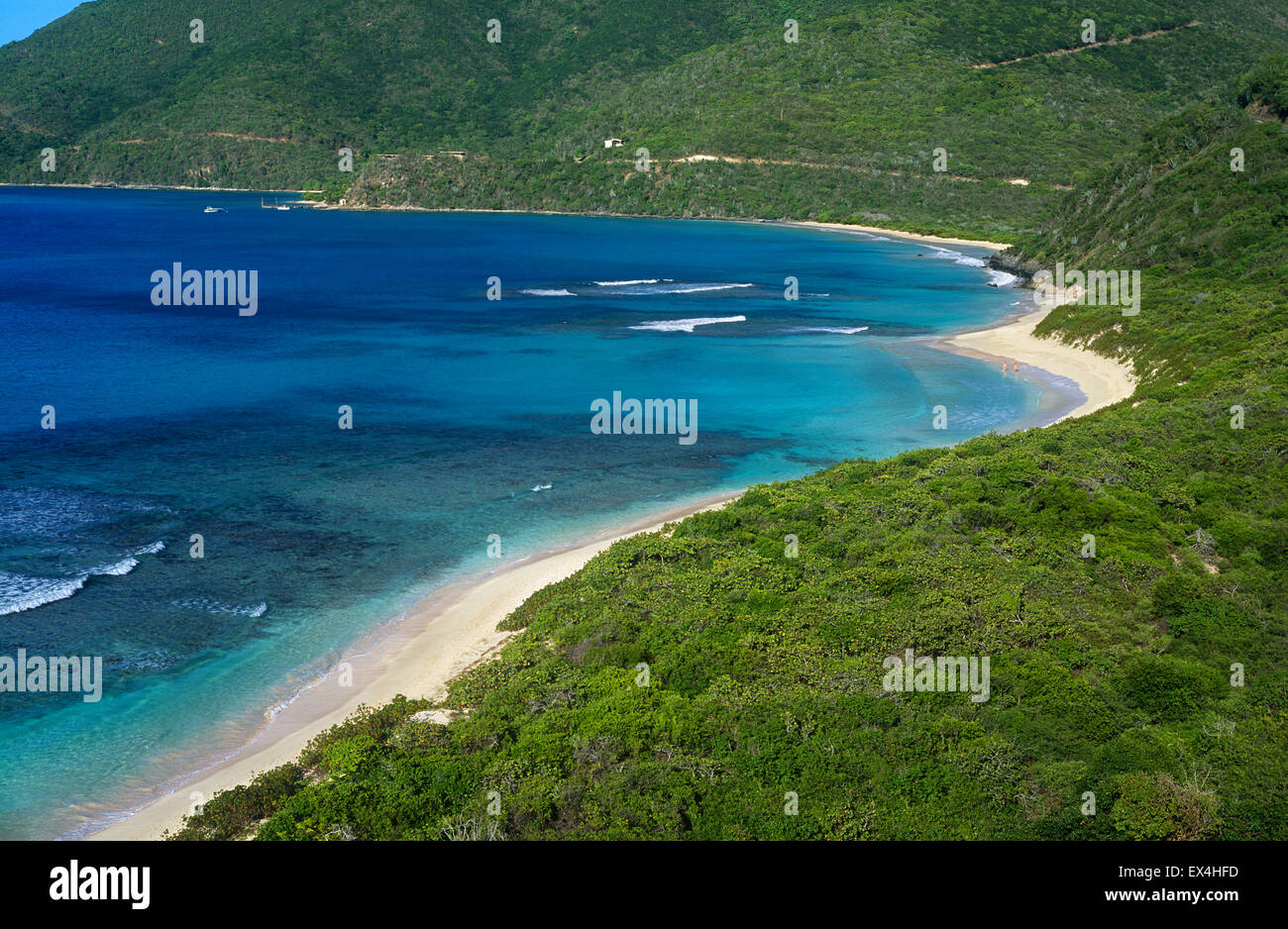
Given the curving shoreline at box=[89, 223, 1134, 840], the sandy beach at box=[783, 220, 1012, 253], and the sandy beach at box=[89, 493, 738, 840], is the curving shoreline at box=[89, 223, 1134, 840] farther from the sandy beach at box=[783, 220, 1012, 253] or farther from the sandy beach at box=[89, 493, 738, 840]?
the sandy beach at box=[783, 220, 1012, 253]

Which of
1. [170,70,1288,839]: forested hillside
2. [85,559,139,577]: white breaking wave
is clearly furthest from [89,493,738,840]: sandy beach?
[85,559,139,577]: white breaking wave

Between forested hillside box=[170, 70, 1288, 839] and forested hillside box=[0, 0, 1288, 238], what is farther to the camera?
forested hillside box=[0, 0, 1288, 238]

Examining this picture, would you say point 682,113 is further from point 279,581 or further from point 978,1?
point 279,581

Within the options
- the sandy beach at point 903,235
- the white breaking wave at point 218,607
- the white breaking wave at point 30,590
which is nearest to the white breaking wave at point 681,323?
the white breaking wave at point 218,607

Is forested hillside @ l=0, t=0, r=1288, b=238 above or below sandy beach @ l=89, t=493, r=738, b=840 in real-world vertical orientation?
above

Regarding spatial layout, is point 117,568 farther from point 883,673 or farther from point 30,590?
point 883,673

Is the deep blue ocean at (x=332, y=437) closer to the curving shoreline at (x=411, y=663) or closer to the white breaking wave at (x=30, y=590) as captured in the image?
the white breaking wave at (x=30, y=590)
